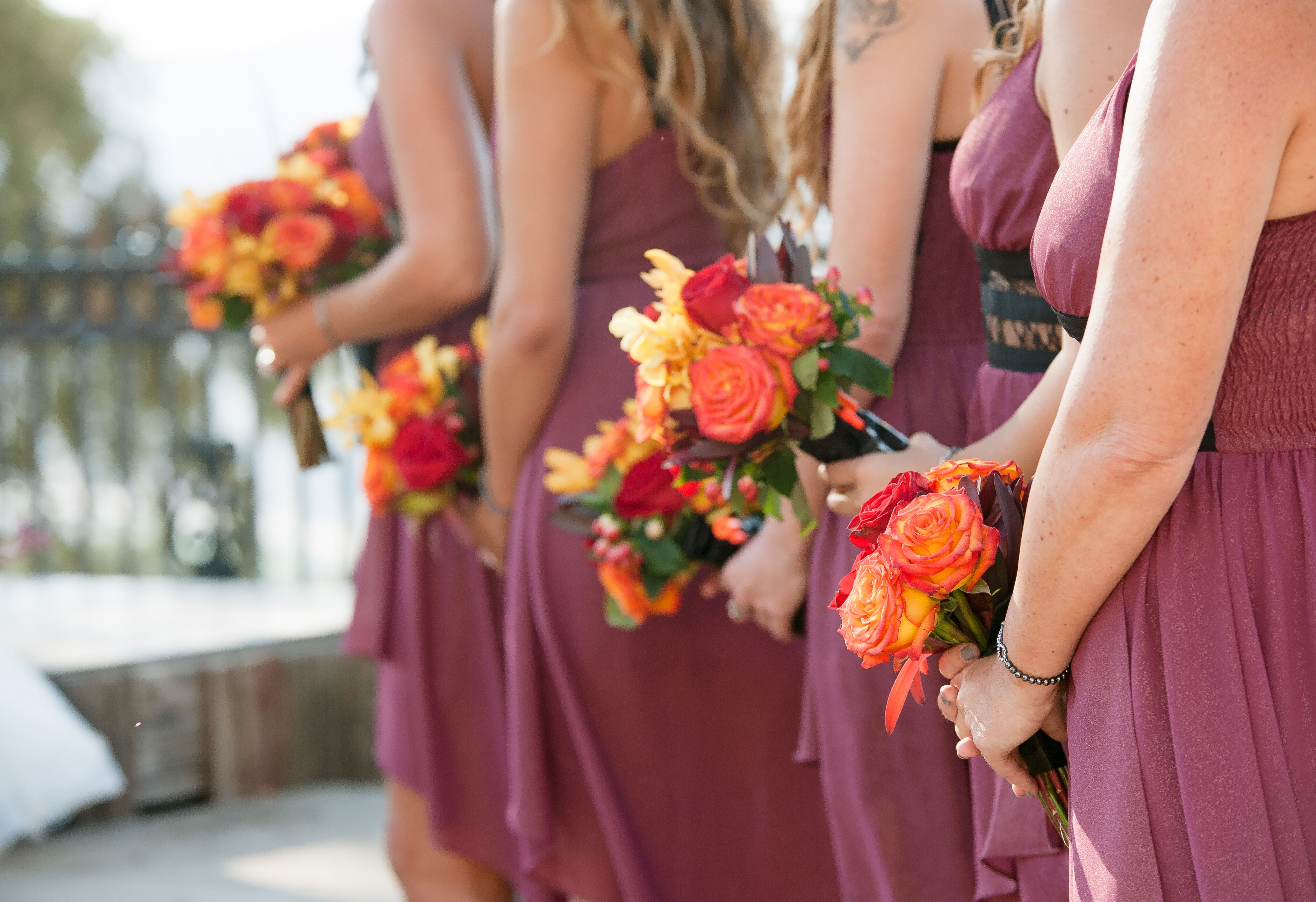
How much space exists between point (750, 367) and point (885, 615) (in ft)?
1.70

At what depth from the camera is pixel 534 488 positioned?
2611 millimetres

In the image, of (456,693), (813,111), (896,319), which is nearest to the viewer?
(896,319)

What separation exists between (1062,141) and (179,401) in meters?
6.23

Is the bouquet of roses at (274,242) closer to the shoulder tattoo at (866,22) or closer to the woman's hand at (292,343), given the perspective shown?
the woman's hand at (292,343)

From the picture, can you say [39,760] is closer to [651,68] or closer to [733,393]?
[651,68]

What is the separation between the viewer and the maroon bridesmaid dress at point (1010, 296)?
1595mm

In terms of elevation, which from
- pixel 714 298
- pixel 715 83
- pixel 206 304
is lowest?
pixel 714 298

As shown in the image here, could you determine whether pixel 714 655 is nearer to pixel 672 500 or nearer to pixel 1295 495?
pixel 672 500

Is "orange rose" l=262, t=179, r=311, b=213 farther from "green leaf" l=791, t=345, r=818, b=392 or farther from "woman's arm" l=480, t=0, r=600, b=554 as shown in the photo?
"green leaf" l=791, t=345, r=818, b=392

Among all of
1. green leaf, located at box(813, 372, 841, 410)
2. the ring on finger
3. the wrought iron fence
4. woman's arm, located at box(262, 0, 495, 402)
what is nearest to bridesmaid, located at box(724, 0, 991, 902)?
green leaf, located at box(813, 372, 841, 410)

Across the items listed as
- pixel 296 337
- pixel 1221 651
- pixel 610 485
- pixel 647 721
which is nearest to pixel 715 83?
pixel 610 485

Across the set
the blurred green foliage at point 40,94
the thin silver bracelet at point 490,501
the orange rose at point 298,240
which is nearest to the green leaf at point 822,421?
→ the thin silver bracelet at point 490,501

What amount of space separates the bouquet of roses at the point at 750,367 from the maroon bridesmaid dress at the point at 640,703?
0.82 m

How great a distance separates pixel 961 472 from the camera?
4.33ft
